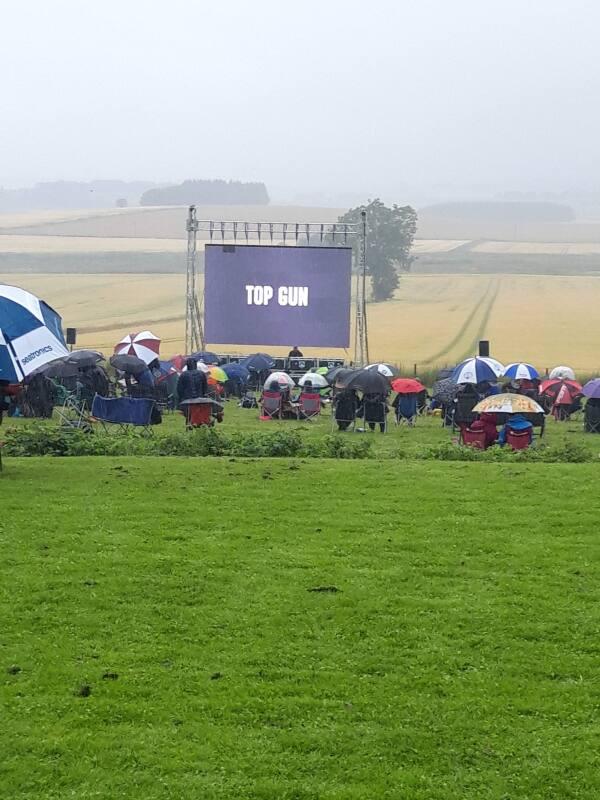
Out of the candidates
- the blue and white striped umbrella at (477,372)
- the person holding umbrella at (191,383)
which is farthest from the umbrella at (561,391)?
the person holding umbrella at (191,383)

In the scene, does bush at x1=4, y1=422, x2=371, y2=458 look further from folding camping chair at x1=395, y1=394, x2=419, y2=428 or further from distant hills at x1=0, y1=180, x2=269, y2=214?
distant hills at x1=0, y1=180, x2=269, y2=214

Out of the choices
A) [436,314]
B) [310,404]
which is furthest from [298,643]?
[436,314]

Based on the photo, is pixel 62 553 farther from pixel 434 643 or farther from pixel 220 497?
pixel 434 643

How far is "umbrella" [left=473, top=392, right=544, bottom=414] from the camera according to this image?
16297mm

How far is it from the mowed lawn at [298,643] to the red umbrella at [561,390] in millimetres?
14387

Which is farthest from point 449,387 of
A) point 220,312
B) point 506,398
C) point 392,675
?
point 392,675

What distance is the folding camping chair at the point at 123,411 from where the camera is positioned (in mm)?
15992

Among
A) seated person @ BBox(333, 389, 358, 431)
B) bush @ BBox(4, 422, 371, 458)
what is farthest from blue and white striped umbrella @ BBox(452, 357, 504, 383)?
bush @ BBox(4, 422, 371, 458)

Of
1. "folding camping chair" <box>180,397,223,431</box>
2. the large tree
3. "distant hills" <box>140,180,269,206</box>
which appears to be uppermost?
"distant hills" <box>140,180,269,206</box>

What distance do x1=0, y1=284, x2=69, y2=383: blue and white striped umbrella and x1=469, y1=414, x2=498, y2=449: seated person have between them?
27.0 feet

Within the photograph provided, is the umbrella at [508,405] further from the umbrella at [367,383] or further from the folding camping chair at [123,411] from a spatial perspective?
the folding camping chair at [123,411]

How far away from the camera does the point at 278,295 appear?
106ft

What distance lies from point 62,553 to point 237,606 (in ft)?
5.11

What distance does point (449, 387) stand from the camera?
22484mm
